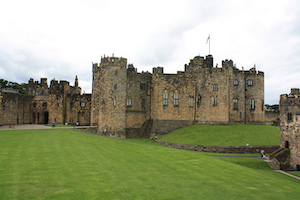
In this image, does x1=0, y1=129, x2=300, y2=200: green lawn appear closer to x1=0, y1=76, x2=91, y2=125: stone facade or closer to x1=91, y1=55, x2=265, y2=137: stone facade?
x1=91, y1=55, x2=265, y2=137: stone facade

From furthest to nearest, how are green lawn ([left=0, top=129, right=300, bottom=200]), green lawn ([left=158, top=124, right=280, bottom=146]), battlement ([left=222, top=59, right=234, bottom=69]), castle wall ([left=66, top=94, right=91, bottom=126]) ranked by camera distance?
castle wall ([left=66, top=94, right=91, bottom=126]), battlement ([left=222, top=59, right=234, bottom=69]), green lawn ([left=158, top=124, right=280, bottom=146]), green lawn ([left=0, top=129, right=300, bottom=200])

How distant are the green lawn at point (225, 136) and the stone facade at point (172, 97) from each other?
10.2ft

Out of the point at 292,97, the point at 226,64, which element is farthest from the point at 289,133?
the point at 226,64

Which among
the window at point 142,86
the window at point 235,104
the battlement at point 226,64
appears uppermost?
the battlement at point 226,64

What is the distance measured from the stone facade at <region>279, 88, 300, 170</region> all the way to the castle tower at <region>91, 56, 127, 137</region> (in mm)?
25345

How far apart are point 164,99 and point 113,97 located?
9.55m

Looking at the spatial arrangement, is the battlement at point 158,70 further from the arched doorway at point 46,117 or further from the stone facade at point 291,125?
the arched doorway at point 46,117

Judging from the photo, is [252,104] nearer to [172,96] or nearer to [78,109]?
[172,96]

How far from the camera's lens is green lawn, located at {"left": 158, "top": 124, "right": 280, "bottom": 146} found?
32.6 m

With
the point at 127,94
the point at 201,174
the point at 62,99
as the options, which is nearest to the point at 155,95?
the point at 127,94

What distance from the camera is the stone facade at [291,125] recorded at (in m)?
25.9

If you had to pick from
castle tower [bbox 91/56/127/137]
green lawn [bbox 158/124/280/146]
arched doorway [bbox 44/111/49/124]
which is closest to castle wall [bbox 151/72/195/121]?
green lawn [bbox 158/124/280/146]

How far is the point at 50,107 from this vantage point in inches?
2042

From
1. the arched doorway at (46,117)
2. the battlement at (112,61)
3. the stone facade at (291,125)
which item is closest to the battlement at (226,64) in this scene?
the stone facade at (291,125)
